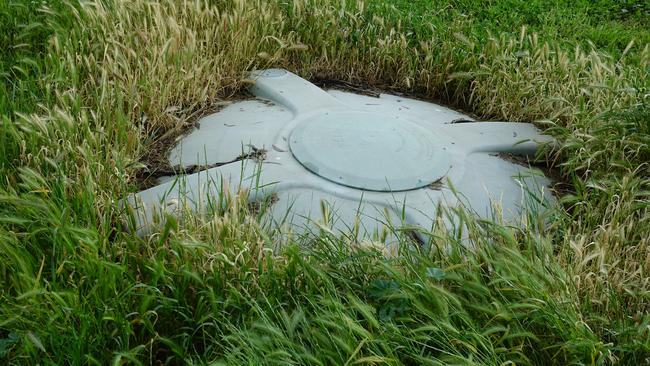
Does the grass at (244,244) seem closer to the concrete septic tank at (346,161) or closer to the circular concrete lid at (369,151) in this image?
the concrete septic tank at (346,161)

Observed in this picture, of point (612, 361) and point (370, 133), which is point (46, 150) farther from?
point (612, 361)

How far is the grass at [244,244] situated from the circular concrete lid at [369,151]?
0.52 meters

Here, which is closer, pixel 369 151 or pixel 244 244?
pixel 244 244

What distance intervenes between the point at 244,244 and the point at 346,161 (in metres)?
0.89

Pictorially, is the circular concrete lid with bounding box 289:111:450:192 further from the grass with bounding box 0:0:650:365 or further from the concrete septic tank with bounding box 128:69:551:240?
the grass with bounding box 0:0:650:365

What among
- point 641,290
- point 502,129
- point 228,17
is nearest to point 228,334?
point 641,290

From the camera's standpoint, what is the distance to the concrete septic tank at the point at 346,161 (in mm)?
2941

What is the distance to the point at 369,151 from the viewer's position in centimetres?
324

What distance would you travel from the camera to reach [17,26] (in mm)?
3689

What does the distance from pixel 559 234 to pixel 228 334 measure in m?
1.38

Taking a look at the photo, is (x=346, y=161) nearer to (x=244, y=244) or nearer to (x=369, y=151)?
(x=369, y=151)

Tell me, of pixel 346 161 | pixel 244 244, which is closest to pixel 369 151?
pixel 346 161

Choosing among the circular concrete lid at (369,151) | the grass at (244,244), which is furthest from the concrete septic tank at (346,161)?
the grass at (244,244)

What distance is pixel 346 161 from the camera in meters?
3.17
